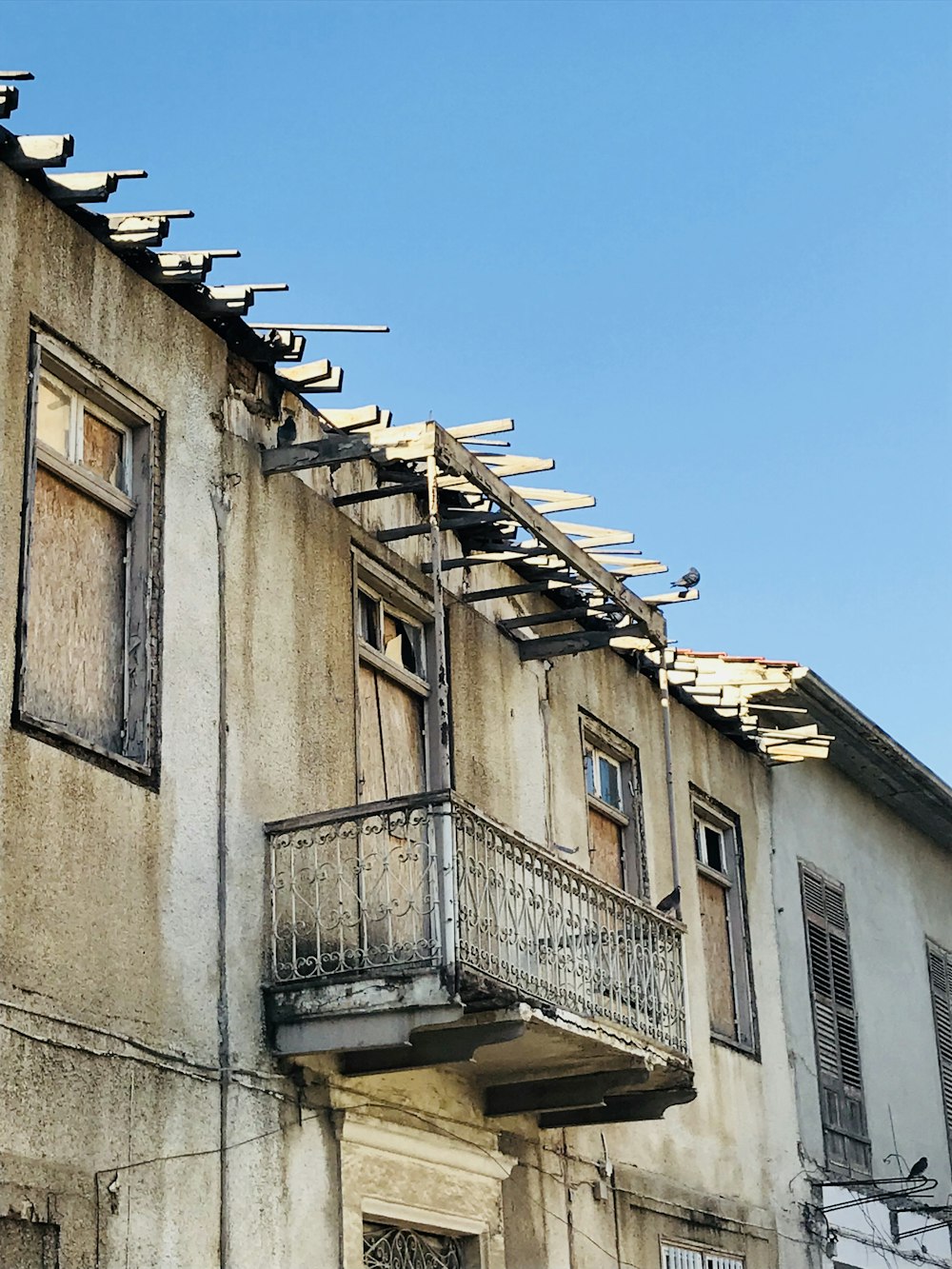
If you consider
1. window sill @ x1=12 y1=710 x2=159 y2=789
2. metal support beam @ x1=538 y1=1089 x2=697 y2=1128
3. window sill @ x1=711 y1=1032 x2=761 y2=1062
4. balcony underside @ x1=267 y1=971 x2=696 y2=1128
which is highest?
window sill @ x1=12 y1=710 x2=159 y2=789

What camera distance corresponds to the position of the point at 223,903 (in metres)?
9.10

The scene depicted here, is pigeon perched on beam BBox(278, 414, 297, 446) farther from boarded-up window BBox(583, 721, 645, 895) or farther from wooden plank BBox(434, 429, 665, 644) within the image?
boarded-up window BBox(583, 721, 645, 895)

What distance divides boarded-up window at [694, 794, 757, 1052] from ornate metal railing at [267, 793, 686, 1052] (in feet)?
12.0

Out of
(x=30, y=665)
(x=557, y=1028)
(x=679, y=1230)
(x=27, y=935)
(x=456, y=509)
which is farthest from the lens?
(x=679, y=1230)

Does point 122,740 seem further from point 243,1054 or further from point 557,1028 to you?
point 557,1028

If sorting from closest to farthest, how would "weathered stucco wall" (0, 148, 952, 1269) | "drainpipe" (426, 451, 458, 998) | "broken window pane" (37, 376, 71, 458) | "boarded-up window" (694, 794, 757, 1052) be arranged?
"weathered stucco wall" (0, 148, 952, 1269)
"broken window pane" (37, 376, 71, 458)
"drainpipe" (426, 451, 458, 998)
"boarded-up window" (694, 794, 757, 1052)

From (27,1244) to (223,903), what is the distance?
80.6 inches

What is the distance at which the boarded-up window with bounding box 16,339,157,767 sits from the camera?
8.54 meters

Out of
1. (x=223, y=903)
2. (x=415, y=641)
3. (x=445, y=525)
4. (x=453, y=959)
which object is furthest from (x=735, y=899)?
(x=223, y=903)

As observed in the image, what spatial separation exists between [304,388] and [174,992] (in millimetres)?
3536

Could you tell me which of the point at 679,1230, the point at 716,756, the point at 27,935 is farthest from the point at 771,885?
the point at 27,935

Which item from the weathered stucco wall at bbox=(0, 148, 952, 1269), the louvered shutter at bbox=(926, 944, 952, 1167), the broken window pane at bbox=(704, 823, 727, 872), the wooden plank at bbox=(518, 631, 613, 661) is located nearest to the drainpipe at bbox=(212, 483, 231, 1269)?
the weathered stucco wall at bbox=(0, 148, 952, 1269)

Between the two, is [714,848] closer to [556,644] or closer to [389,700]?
[556,644]

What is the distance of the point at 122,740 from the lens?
8.88 meters
